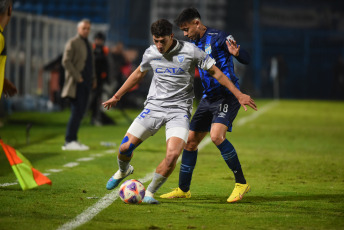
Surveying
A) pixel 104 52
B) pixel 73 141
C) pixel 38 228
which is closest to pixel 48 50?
pixel 104 52

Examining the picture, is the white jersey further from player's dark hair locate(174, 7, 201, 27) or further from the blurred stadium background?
the blurred stadium background

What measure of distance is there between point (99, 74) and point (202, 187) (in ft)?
34.4

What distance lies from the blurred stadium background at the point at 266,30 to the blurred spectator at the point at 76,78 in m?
24.7

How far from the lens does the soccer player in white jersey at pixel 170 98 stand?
25.6ft

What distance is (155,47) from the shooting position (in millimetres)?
8016

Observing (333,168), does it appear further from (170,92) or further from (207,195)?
(170,92)

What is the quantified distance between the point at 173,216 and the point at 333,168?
15.9 feet

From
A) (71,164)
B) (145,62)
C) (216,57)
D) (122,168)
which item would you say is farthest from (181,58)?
(71,164)

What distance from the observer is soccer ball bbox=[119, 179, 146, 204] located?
7.76 m

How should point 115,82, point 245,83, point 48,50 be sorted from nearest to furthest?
point 115,82, point 48,50, point 245,83

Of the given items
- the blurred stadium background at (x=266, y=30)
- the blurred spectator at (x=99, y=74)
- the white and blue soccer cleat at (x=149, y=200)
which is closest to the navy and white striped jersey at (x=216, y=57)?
the white and blue soccer cleat at (x=149, y=200)

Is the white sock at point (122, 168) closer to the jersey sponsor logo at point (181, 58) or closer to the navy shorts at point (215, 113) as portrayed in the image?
the navy shorts at point (215, 113)

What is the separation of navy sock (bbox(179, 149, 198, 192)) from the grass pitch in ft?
0.60

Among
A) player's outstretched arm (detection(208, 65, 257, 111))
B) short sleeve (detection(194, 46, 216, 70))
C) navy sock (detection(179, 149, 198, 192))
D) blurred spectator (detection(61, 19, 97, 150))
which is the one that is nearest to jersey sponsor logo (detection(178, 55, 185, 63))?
short sleeve (detection(194, 46, 216, 70))
